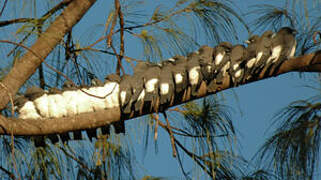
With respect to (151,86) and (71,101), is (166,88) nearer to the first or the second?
(151,86)

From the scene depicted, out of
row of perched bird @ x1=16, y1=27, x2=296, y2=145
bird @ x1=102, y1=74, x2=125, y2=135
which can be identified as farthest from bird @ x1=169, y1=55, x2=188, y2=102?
bird @ x1=102, y1=74, x2=125, y2=135

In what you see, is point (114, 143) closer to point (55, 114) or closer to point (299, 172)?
point (55, 114)

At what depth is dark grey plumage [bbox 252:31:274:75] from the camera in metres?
1.22

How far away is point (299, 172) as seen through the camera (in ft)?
3.86

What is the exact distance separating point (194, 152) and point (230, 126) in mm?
112

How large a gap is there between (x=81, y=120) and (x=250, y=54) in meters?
0.38

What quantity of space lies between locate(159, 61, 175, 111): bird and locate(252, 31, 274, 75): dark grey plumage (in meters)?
0.18

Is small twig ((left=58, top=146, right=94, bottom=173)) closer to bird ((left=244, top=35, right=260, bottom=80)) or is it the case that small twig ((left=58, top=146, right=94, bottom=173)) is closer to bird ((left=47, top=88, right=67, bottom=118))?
bird ((left=47, top=88, right=67, bottom=118))

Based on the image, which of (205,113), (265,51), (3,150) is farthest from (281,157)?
(3,150)

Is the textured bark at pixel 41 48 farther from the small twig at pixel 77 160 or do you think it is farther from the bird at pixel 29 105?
the small twig at pixel 77 160

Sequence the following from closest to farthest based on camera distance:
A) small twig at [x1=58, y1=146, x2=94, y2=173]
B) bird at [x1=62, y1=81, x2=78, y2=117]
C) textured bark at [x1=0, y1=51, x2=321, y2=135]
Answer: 1. textured bark at [x1=0, y1=51, x2=321, y2=135]
2. bird at [x1=62, y1=81, x2=78, y2=117]
3. small twig at [x1=58, y1=146, x2=94, y2=173]

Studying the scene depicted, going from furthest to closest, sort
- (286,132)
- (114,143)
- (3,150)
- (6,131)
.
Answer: (3,150), (114,143), (286,132), (6,131)

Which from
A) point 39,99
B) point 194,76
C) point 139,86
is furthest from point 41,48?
point 194,76

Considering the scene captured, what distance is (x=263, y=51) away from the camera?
124 centimetres
